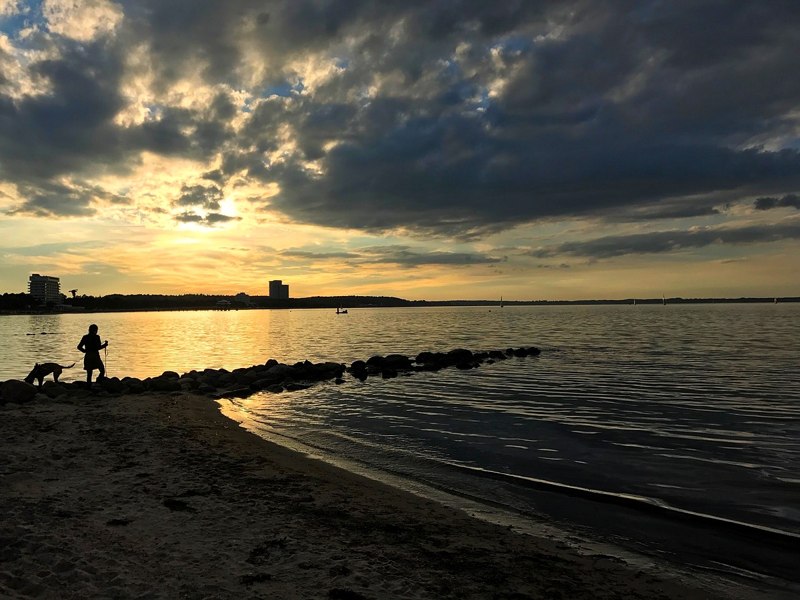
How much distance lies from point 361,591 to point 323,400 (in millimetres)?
16169

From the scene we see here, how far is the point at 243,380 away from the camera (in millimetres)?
25625

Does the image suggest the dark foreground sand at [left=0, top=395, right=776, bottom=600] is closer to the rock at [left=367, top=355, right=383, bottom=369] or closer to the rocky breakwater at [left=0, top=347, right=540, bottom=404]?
the rocky breakwater at [left=0, top=347, right=540, bottom=404]

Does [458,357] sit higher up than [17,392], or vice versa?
[17,392]

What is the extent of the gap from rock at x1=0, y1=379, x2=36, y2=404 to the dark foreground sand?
787cm

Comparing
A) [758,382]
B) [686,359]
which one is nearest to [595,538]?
[758,382]

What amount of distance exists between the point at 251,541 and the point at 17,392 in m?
15.9

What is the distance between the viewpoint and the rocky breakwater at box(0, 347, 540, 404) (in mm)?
19484

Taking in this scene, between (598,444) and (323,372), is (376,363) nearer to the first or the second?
(323,372)

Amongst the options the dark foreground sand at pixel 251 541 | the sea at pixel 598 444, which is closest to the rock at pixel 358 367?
the sea at pixel 598 444

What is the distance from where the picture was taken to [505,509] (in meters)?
9.02

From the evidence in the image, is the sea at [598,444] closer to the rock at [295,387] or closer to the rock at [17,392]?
the rock at [295,387]

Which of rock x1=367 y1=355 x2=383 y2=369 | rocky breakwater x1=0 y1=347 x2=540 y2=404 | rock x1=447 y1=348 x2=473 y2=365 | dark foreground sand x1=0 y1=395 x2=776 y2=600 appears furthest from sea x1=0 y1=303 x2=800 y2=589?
rock x1=447 y1=348 x2=473 y2=365

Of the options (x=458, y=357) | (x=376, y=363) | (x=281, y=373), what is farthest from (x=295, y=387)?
(x=458, y=357)

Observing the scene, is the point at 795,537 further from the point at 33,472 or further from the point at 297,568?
the point at 33,472
